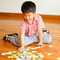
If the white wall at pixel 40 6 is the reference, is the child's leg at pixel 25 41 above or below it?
below

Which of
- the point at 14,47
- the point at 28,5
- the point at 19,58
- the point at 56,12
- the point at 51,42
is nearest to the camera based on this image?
the point at 19,58

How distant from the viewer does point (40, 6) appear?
2.93 metres

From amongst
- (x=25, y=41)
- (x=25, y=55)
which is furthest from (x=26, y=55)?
(x=25, y=41)

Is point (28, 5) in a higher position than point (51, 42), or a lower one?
higher

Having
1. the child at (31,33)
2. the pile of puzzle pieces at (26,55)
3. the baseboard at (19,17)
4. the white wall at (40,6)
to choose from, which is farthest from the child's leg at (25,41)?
the white wall at (40,6)

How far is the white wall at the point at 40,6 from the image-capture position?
9.24 ft

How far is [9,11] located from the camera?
10.6ft

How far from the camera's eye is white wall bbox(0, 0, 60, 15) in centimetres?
282

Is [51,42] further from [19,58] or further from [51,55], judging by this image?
[19,58]

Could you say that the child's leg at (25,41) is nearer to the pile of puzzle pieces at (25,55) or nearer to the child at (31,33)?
the child at (31,33)

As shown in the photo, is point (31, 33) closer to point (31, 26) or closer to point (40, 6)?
point (31, 26)

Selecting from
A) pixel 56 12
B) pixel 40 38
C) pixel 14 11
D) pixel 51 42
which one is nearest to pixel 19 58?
pixel 40 38

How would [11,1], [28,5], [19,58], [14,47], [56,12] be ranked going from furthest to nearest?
[11,1] → [56,12] → [14,47] → [28,5] → [19,58]

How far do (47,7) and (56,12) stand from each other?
0.86ft
